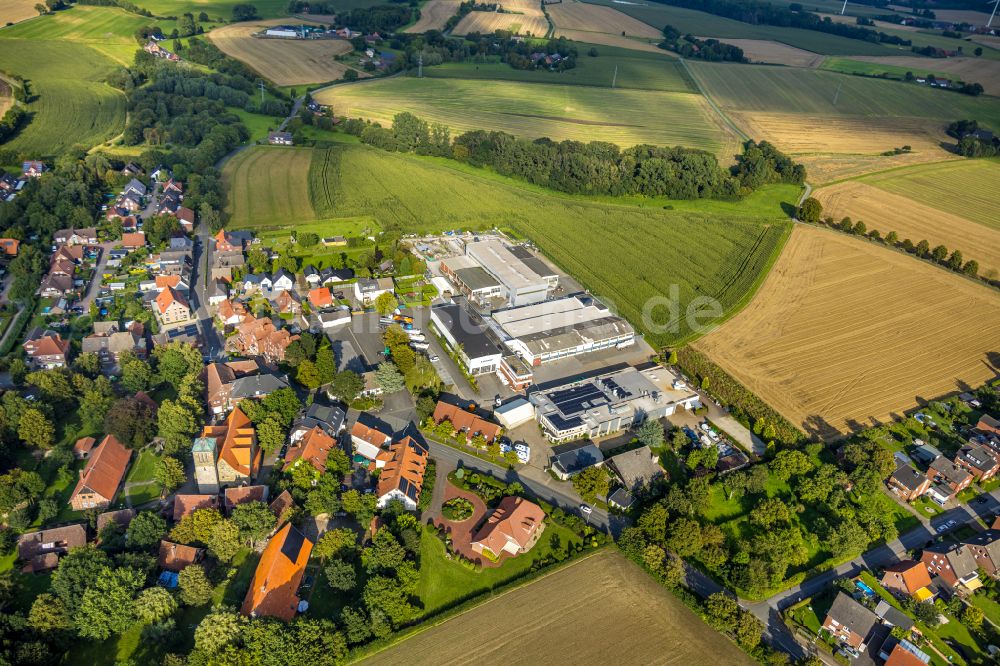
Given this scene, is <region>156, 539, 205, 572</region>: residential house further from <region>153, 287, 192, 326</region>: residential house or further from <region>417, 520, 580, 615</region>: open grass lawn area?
<region>153, 287, 192, 326</region>: residential house

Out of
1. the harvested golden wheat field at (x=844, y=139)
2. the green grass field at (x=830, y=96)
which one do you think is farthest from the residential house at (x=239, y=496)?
the green grass field at (x=830, y=96)

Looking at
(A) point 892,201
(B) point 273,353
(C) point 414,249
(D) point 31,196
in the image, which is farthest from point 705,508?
(D) point 31,196

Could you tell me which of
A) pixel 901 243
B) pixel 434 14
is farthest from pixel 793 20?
pixel 901 243

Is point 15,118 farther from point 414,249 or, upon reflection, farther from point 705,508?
point 705,508

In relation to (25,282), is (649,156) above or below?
above

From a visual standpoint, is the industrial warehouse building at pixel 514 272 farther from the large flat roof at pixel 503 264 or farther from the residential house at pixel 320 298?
the residential house at pixel 320 298

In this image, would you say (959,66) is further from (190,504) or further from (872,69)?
(190,504)
